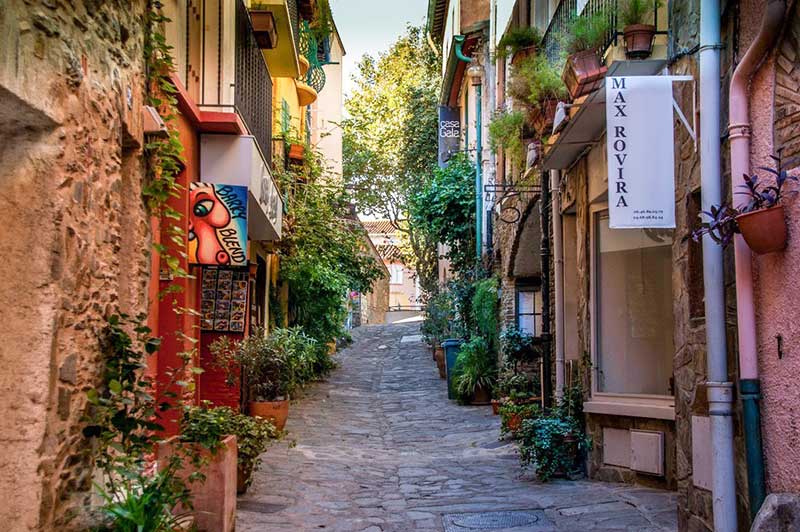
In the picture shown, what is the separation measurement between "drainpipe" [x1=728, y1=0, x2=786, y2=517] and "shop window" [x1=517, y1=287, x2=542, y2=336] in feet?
31.1

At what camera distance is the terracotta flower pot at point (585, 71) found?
793cm

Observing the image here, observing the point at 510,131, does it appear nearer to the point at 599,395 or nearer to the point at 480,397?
the point at 599,395

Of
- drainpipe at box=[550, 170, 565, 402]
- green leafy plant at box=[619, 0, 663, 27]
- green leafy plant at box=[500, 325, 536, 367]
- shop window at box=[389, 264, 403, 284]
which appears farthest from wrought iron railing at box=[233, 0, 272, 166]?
shop window at box=[389, 264, 403, 284]

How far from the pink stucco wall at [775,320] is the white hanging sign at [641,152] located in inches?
35.7

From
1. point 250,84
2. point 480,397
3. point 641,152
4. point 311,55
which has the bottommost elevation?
point 480,397

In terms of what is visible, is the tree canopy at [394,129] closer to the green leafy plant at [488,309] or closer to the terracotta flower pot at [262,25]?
the green leafy plant at [488,309]

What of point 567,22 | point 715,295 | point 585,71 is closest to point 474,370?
point 567,22

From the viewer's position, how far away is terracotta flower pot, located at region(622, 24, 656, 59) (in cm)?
699

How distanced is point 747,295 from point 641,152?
139cm

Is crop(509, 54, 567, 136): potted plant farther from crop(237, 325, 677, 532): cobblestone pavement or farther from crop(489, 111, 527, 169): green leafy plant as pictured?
crop(237, 325, 677, 532): cobblestone pavement

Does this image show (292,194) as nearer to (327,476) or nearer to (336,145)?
(327,476)

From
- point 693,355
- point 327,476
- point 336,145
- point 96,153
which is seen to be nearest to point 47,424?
point 96,153

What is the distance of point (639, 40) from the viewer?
6996mm

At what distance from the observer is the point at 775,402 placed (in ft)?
15.4
